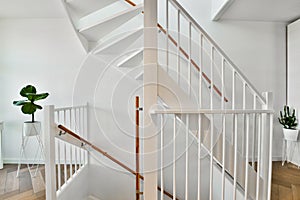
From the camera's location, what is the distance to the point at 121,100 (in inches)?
134

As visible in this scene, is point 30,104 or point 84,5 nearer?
point 84,5

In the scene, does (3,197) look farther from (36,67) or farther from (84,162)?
(36,67)

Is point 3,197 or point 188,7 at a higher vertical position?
point 188,7

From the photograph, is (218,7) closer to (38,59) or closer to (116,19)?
(116,19)

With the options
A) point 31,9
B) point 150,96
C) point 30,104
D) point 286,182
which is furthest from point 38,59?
point 286,182

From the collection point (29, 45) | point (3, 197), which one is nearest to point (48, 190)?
point (3, 197)

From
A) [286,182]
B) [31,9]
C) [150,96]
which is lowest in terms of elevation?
[286,182]

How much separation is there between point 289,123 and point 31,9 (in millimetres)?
4023

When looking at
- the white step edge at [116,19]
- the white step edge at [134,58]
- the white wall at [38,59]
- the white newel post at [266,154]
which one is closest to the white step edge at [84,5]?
the white step edge at [116,19]

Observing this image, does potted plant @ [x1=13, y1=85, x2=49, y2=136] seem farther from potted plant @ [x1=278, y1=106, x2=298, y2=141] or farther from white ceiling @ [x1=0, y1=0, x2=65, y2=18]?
potted plant @ [x1=278, y1=106, x2=298, y2=141]

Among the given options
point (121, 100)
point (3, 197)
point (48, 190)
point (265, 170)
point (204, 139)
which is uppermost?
point (121, 100)

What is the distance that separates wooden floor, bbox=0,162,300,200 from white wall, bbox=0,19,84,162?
0.68 meters

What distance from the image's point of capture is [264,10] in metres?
3.11

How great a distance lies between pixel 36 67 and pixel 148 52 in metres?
2.33
